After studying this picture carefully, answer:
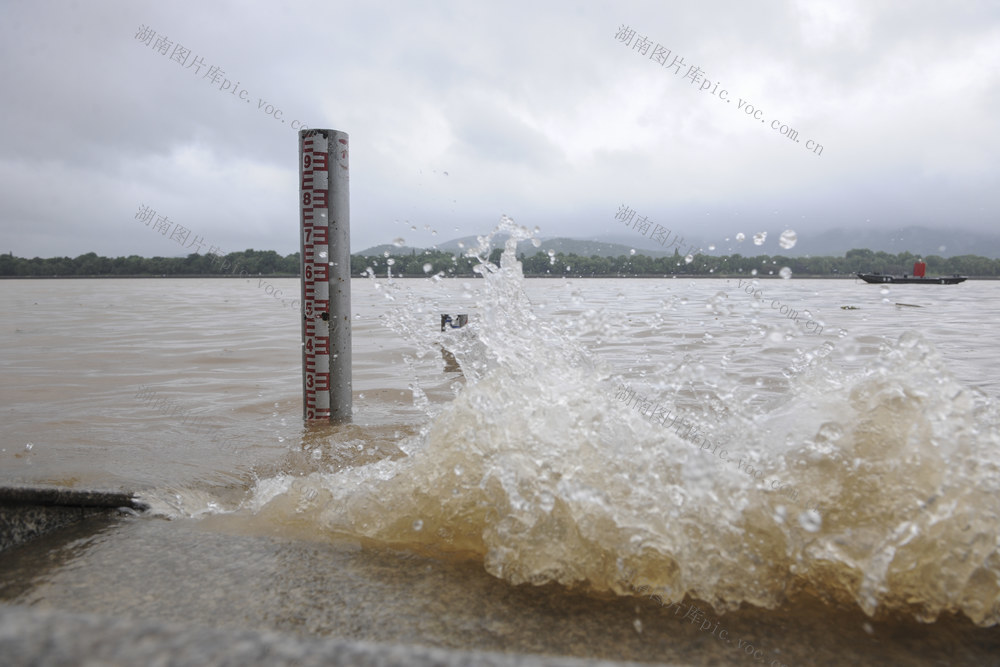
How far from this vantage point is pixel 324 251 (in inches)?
186

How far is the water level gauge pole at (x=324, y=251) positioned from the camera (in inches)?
186

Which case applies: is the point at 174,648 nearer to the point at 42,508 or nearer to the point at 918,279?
the point at 42,508

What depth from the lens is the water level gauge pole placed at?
4.71 meters

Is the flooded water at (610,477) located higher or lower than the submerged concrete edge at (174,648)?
lower

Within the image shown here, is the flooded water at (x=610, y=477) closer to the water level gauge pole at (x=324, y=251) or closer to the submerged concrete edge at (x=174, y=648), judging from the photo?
the water level gauge pole at (x=324, y=251)

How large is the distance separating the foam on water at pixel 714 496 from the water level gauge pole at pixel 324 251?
152 cm

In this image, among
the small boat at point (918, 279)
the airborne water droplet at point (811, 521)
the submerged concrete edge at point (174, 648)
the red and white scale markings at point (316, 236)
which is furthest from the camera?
Result: the small boat at point (918, 279)

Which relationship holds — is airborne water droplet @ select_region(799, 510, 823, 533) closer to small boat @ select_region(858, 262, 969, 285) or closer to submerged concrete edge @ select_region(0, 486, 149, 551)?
submerged concrete edge @ select_region(0, 486, 149, 551)

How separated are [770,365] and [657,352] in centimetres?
142

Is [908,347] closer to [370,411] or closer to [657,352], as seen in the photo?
[370,411]

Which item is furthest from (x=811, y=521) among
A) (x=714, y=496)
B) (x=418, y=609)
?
(x=418, y=609)

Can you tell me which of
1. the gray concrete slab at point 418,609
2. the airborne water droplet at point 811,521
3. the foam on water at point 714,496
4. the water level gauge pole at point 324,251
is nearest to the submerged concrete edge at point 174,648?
the gray concrete slab at point 418,609

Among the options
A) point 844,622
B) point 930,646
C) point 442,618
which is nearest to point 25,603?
point 442,618

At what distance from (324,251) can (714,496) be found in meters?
3.27
